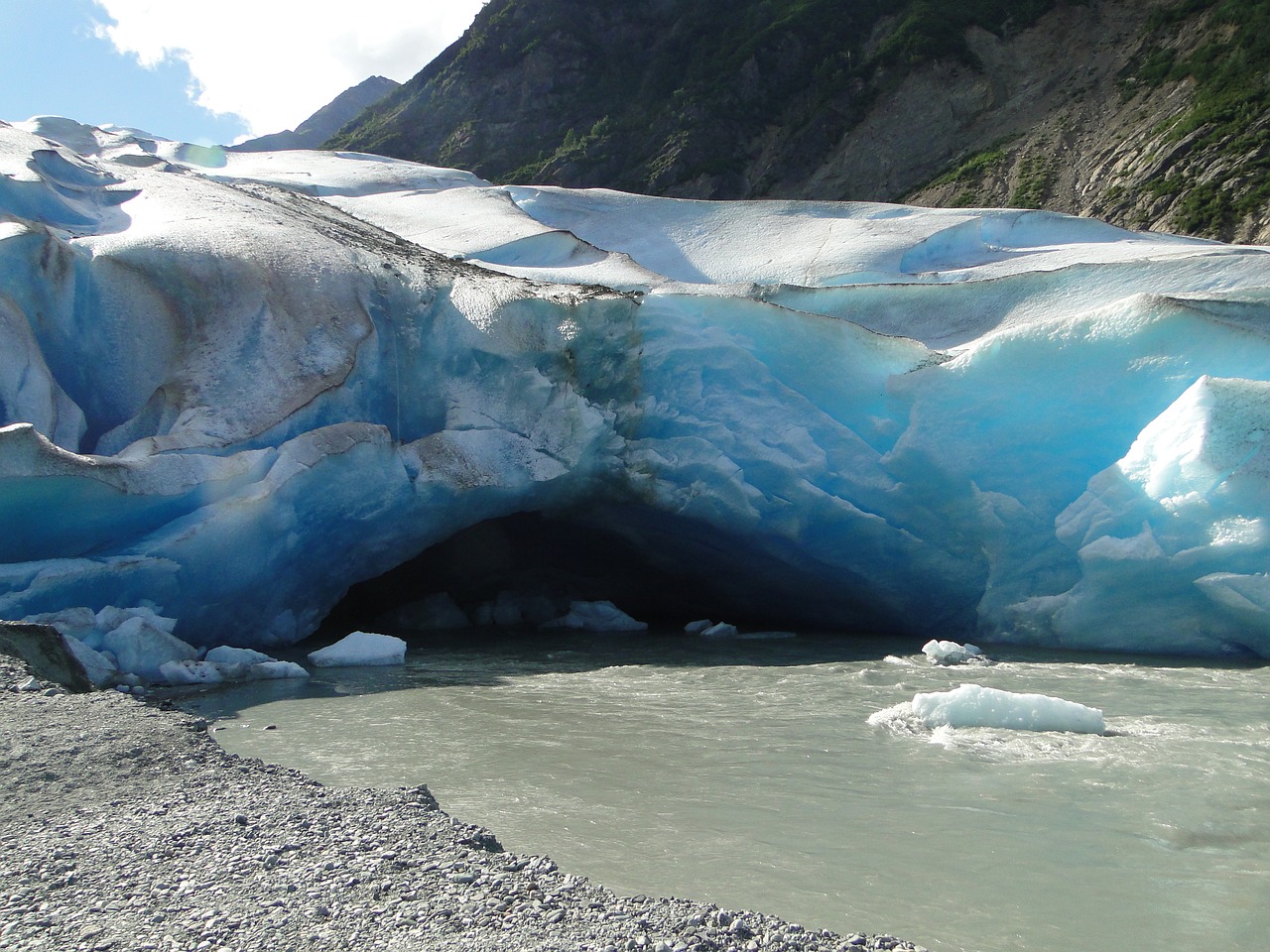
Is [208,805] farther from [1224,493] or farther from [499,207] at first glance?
[499,207]

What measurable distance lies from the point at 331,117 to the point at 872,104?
101 ft

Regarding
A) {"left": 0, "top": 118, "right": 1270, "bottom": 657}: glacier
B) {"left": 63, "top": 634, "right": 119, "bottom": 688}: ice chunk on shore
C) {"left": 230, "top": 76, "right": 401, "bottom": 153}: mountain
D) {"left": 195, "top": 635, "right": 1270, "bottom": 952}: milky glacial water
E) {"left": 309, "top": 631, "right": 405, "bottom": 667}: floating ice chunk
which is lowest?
{"left": 309, "top": 631, "right": 405, "bottom": 667}: floating ice chunk

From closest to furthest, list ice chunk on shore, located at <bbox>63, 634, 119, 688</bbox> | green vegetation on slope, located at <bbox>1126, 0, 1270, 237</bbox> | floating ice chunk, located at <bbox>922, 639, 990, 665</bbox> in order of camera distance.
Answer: ice chunk on shore, located at <bbox>63, 634, 119, 688</bbox> → floating ice chunk, located at <bbox>922, 639, 990, 665</bbox> → green vegetation on slope, located at <bbox>1126, 0, 1270, 237</bbox>

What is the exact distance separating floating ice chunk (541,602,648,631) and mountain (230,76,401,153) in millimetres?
36220

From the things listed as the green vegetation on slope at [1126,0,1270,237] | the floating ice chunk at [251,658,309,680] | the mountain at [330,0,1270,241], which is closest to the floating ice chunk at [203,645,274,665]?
the floating ice chunk at [251,658,309,680]

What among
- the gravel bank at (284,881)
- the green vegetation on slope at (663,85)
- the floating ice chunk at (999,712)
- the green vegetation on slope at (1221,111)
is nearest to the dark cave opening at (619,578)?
the floating ice chunk at (999,712)

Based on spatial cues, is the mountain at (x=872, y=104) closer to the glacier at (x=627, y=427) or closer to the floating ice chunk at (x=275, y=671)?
the glacier at (x=627, y=427)

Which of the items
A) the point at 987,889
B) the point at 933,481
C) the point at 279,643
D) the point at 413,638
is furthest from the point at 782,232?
the point at 987,889

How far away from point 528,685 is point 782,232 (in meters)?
7.22

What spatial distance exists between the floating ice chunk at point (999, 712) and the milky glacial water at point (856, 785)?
10cm

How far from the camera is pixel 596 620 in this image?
9805 millimetres

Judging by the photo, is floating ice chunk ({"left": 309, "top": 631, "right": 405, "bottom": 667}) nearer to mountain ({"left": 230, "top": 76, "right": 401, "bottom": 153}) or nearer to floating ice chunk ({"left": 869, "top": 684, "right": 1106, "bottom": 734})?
floating ice chunk ({"left": 869, "top": 684, "right": 1106, "bottom": 734})

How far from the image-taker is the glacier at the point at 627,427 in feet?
20.9

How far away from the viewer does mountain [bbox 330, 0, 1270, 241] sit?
1794cm
